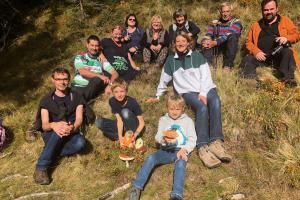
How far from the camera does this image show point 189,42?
6.66 metres

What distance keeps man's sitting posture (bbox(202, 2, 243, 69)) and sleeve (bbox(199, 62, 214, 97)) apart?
1.59 m

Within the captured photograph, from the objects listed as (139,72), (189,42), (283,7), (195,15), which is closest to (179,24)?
(139,72)

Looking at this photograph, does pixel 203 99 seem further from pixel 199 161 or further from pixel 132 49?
pixel 132 49

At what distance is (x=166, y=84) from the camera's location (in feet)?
23.8

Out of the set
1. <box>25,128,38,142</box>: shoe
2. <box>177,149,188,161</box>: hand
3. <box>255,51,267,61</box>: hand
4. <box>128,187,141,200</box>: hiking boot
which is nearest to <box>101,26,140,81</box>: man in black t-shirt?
<box>25,128,38,142</box>: shoe

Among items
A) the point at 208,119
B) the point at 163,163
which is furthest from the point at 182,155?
the point at 208,119

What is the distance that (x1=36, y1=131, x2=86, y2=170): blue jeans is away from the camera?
5.87m

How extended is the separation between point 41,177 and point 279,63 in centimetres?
547

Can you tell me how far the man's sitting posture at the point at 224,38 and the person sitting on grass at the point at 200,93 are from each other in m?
1.59

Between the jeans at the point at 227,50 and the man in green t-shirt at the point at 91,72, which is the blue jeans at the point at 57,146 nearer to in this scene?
the man in green t-shirt at the point at 91,72

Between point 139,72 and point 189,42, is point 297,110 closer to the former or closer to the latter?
point 189,42

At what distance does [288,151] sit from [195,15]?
7.01 meters

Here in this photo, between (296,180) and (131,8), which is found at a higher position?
(131,8)

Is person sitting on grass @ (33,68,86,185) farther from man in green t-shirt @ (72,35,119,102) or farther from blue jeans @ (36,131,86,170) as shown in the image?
man in green t-shirt @ (72,35,119,102)
